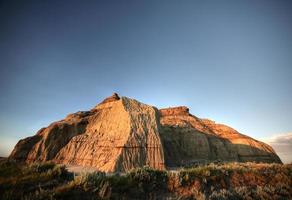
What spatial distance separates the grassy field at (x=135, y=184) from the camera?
Result: 7.29m

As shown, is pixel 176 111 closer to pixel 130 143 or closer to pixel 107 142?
pixel 107 142

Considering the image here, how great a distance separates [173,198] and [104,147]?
2230 centimetres

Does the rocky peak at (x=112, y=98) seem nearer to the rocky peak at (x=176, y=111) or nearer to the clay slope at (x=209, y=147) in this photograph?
the clay slope at (x=209, y=147)

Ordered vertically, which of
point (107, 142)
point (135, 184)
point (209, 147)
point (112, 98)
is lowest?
point (135, 184)

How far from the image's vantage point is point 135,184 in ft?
31.3

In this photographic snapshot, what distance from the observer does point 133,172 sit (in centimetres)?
1064

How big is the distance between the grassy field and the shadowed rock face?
534 inches

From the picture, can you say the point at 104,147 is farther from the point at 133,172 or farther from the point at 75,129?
the point at 133,172

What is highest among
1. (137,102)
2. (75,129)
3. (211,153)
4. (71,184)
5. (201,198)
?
(137,102)

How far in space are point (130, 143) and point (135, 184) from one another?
56.4 ft

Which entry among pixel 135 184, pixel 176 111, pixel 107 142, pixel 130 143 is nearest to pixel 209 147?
pixel 176 111

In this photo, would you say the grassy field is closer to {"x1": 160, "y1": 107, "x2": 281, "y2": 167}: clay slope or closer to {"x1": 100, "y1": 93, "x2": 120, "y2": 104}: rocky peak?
{"x1": 160, "y1": 107, "x2": 281, "y2": 167}: clay slope

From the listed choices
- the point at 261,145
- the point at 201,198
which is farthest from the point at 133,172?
the point at 261,145

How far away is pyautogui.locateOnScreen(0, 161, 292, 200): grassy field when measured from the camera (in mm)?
7289
